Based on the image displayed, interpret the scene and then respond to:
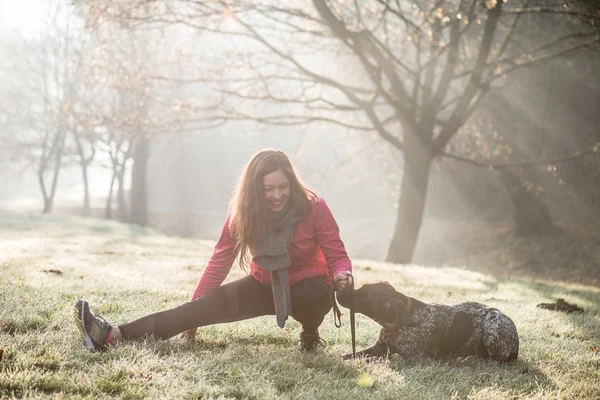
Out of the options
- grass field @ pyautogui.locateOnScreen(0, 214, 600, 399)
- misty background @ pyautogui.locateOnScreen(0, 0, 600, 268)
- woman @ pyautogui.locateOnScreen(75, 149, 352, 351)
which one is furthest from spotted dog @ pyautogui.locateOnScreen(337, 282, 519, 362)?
misty background @ pyautogui.locateOnScreen(0, 0, 600, 268)

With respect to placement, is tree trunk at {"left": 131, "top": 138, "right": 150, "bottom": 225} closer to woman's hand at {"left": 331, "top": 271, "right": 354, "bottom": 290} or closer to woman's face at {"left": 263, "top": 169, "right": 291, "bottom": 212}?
woman's face at {"left": 263, "top": 169, "right": 291, "bottom": 212}

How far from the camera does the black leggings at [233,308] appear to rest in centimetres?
357

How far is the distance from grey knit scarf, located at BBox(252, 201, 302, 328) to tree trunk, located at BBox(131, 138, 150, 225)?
2148 cm

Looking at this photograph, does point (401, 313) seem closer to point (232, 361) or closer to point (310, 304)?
point (310, 304)

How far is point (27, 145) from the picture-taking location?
29062 millimetres

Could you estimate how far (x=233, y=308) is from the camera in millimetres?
3797

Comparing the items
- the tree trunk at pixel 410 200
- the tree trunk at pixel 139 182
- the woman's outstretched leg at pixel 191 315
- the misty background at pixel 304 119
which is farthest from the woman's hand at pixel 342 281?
the tree trunk at pixel 139 182

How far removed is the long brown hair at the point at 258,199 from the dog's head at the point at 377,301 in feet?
2.43

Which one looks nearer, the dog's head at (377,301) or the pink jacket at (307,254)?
the dog's head at (377,301)

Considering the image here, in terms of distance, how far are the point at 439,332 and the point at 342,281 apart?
0.94 m

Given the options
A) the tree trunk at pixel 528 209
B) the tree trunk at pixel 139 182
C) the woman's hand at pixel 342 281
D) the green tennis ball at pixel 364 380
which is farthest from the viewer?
the tree trunk at pixel 139 182

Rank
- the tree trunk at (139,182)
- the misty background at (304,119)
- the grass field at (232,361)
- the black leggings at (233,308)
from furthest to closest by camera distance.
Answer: the tree trunk at (139,182)
the misty background at (304,119)
the black leggings at (233,308)
the grass field at (232,361)

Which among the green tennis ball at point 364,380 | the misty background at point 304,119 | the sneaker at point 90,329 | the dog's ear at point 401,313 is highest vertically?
the misty background at point 304,119

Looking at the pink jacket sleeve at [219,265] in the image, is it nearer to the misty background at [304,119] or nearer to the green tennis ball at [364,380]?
the green tennis ball at [364,380]
